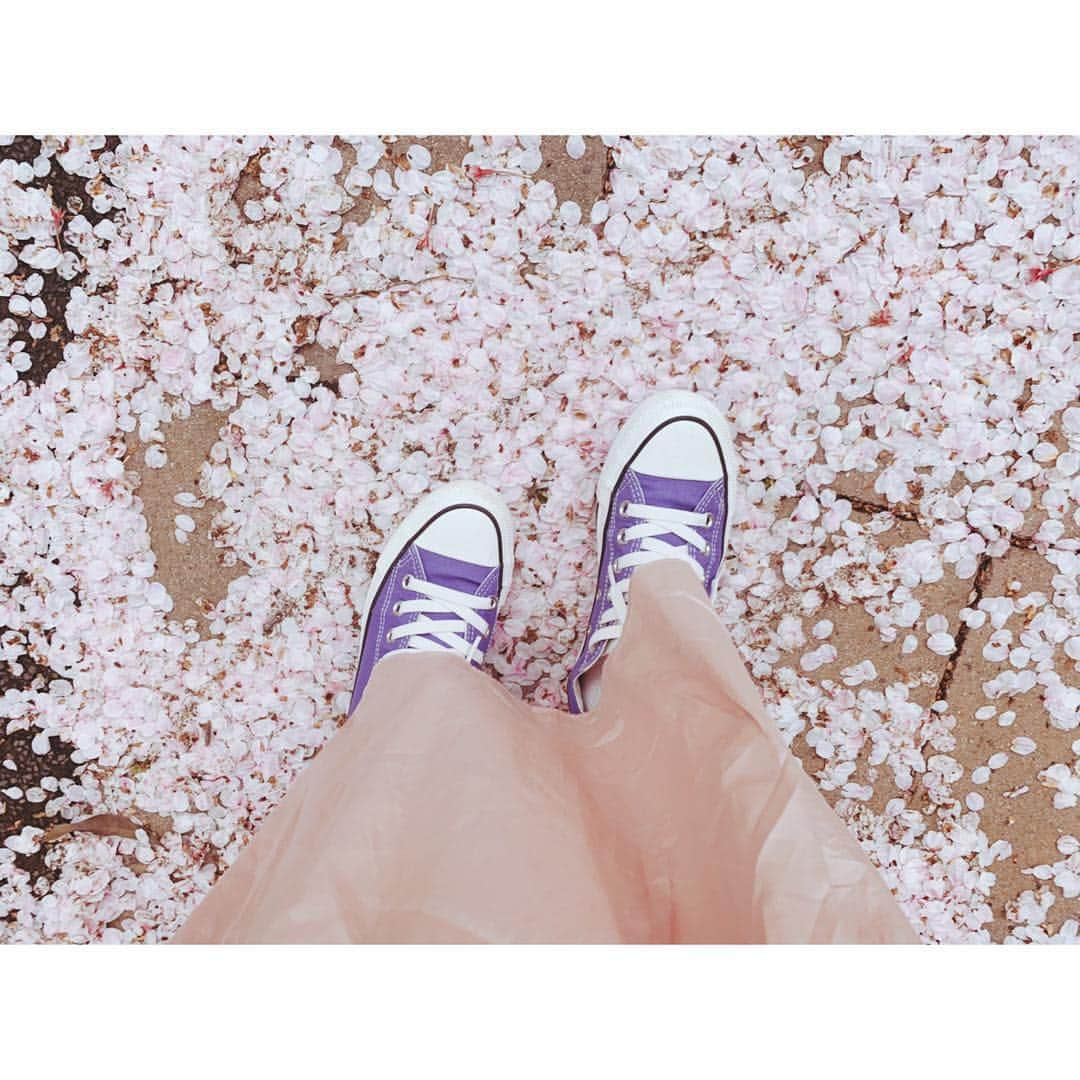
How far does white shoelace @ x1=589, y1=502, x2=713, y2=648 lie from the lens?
1.14 meters

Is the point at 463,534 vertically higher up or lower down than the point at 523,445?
lower down

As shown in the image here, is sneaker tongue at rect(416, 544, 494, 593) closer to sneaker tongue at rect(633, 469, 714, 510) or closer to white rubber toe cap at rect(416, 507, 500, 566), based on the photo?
white rubber toe cap at rect(416, 507, 500, 566)

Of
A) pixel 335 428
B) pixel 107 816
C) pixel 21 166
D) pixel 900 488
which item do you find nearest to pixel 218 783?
pixel 107 816

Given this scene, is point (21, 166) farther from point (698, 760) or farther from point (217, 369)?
point (698, 760)

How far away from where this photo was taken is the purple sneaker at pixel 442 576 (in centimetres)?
115

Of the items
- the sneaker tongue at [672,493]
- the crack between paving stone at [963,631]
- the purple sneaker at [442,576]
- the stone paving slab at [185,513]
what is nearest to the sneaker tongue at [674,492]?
the sneaker tongue at [672,493]

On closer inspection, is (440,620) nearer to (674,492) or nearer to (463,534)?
(463,534)

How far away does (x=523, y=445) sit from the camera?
3.83 ft

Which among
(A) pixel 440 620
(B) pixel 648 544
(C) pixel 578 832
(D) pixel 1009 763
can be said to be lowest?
(D) pixel 1009 763

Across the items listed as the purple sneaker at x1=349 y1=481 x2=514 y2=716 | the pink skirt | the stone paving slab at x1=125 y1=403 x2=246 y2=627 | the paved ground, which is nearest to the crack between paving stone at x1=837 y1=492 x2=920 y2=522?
the paved ground

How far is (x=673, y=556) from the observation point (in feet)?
3.74

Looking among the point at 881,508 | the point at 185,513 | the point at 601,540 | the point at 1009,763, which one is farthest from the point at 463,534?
the point at 1009,763

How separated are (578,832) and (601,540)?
482 millimetres
